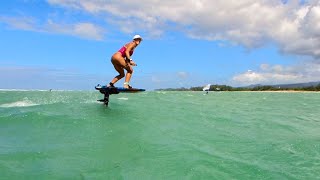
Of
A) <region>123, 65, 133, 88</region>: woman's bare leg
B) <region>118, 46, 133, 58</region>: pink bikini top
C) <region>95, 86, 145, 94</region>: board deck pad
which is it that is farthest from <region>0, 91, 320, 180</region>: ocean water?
<region>118, 46, 133, 58</region>: pink bikini top

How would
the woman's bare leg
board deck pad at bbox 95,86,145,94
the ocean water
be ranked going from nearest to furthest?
the ocean water < board deck pad at bbox 95,86,145,94 < the woman's bare leg

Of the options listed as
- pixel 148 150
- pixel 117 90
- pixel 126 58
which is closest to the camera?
pixel 148 150

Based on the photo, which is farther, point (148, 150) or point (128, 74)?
point (128, 74)

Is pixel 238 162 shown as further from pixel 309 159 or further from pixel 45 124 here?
pixel 45 124

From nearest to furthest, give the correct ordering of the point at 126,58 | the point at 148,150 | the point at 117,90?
the point at 148,150, the point at 126,58, the point at 117,90

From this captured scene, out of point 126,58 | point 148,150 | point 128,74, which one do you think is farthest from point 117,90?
point 148,150

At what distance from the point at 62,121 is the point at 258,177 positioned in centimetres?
755

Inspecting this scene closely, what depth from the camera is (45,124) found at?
1204cm

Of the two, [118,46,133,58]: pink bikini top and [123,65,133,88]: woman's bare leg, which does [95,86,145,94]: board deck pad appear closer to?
[123,65,133,88]: woman's bare leg

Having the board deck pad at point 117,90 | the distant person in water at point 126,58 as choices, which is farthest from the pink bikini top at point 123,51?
the board deck pad at point 117,90

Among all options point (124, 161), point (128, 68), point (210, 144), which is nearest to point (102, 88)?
point (128, 68)

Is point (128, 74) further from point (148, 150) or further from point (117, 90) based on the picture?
point (148, 150)

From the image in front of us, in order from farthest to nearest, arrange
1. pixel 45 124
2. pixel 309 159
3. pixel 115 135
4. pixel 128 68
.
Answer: pixel 128 68
pixel 45 124
pixel 115 135
pixel 309 159

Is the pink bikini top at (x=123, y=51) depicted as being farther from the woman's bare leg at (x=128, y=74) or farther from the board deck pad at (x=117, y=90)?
the board deck pad at (x=117, y=90)
